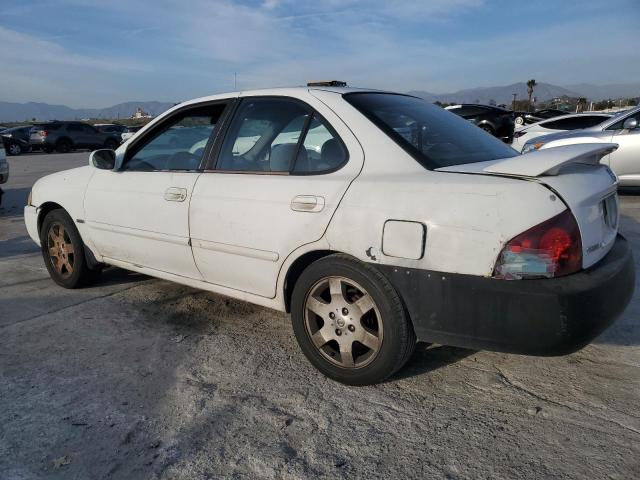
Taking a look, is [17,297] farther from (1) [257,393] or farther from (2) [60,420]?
(1) [257,393]

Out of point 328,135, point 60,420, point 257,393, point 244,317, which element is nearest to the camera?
point 60,420

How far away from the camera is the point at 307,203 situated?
2830mm

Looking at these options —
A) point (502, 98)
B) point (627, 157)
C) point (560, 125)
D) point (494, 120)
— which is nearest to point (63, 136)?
point (494, 120)

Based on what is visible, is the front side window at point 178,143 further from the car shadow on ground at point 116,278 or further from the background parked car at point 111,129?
the background parked car at point 111,129

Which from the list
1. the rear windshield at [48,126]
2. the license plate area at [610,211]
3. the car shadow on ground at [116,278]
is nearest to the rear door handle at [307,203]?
the license plate area at [610,211]

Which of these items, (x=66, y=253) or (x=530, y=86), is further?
(x=530, y=86)

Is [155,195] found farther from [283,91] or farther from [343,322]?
[343,322]

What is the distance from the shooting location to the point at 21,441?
2383 millimetres

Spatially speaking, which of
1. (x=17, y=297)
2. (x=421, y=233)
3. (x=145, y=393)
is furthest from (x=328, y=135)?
(x=17, y=297)

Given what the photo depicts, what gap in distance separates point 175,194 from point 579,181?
94.9 inches

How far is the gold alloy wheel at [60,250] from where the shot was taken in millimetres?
4469

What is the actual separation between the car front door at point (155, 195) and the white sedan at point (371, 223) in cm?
1

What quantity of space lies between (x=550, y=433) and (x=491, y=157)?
151cm

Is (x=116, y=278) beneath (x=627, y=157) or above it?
beneath
